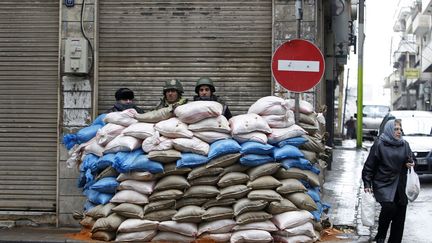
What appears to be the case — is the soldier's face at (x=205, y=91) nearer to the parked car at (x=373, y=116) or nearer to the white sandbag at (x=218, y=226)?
the white sandbag at (x=218, y=226)

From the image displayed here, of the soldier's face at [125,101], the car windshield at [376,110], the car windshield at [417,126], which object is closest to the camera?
the soldier's face at [125,101]

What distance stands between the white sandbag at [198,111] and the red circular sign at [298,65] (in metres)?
1.00

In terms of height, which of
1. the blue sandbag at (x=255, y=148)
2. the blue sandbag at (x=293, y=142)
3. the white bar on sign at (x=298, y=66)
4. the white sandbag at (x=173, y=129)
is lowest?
the blue sandbag at (x=255, y=148)

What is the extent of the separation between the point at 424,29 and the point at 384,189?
50.7 metres

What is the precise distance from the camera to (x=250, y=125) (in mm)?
8250

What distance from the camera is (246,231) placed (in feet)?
26.4

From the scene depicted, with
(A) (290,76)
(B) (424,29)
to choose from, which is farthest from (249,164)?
(B) (424,29)

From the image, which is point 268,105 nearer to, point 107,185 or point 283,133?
point 283,133

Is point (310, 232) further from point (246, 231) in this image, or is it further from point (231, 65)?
point (231, 65)

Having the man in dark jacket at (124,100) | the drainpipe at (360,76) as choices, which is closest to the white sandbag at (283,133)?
the man in dark jacket at (124,100)

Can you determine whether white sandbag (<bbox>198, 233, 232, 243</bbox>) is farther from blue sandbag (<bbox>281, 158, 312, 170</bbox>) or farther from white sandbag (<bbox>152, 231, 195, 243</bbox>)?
blue sandbag (<bbox>281, 158, 312, 170</bbox>)

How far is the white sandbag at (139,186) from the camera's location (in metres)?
8.23

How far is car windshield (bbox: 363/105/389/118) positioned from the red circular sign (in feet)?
95.5

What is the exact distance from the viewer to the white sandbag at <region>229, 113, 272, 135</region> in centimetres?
825
